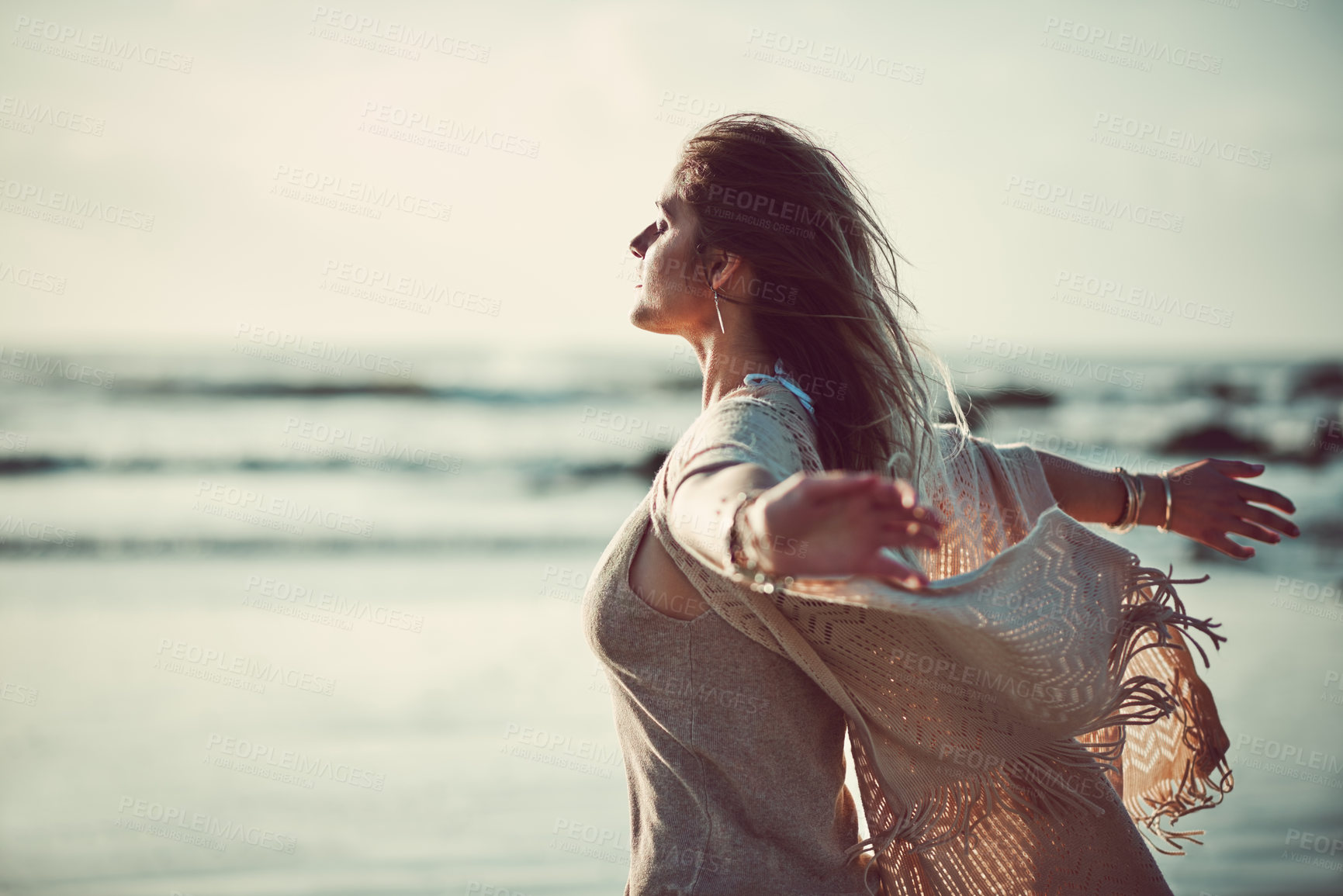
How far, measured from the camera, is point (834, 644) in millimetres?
1519

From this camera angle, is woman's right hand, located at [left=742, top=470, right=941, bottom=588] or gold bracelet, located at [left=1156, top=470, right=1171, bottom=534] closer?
woman's right hand, located at [left=742, top=470, right=941, bottom=588]

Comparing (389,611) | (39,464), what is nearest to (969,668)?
(389,611)

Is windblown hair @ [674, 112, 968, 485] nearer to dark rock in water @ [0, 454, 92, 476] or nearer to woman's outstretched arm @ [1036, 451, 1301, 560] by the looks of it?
woman's outstretched arm @ [1036, 451, 1301, 560]

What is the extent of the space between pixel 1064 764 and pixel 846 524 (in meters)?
0.86

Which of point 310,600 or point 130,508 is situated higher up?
point 130,508

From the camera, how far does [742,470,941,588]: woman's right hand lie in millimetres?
976

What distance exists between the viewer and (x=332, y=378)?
13.0 metres

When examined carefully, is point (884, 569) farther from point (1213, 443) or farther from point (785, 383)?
point (1213, 443)

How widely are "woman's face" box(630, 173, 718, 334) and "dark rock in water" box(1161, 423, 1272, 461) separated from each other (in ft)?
37.8

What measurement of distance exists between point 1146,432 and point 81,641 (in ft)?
37.3

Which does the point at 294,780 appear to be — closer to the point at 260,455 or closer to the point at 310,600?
the point at 310,600

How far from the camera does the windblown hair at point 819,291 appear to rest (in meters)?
1.72

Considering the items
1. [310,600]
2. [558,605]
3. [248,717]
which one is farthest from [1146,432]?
[248,717]

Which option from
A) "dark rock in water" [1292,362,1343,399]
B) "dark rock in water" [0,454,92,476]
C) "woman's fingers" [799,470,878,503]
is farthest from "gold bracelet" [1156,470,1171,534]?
"dark rock in water" [1292,362,1343,399]
